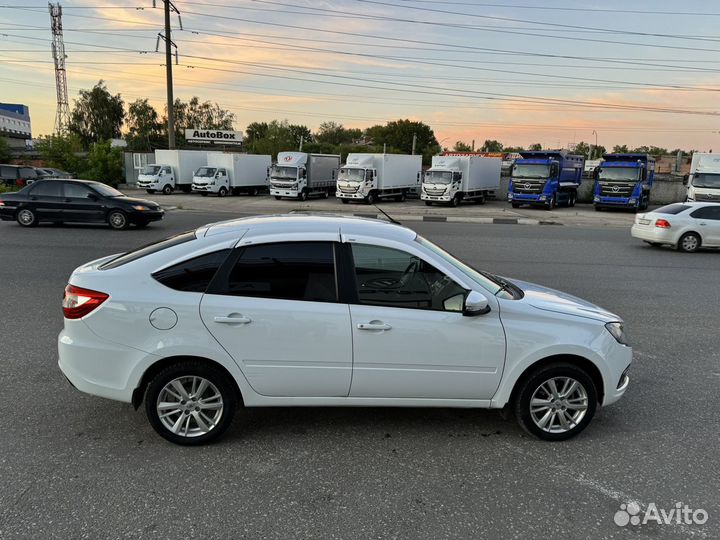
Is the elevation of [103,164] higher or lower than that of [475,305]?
higher

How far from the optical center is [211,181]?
118ft

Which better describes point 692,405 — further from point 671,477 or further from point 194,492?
point 194,492

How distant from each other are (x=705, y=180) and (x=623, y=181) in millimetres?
3998

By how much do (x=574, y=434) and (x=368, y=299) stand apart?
182cm

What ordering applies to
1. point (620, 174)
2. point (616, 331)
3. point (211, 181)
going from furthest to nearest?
point (211, 181) < point (620, 174) < point (616, 331)

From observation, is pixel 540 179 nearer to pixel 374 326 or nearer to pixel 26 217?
pixel 26 217

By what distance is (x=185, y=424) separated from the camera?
11.5 feet

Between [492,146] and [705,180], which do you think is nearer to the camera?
[705,180]

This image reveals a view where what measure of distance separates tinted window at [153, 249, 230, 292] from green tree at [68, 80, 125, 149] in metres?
84.3

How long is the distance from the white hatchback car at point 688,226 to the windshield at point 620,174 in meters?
16.4

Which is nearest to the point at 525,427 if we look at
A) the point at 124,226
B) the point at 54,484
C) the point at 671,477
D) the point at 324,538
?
A: the point at 671,477

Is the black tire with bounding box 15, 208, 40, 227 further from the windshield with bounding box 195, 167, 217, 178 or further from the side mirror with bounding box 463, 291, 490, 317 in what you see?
the windshield with bounding box 195, 167, 217, 178

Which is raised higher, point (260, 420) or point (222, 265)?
point (222, 265)

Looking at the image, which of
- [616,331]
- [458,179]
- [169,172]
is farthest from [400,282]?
[169,172]
